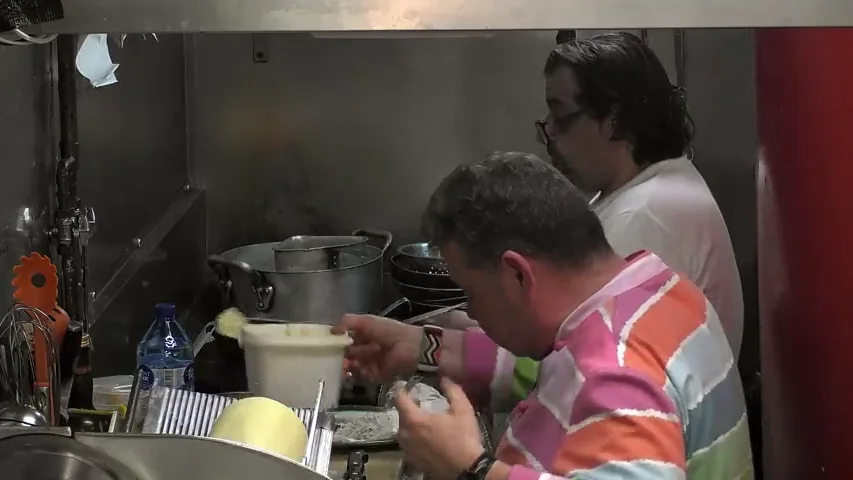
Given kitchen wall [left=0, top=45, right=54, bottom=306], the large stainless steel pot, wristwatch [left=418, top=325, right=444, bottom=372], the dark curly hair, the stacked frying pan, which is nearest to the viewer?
kitchen wall [left=0, top=45, right=54, bottom=306]

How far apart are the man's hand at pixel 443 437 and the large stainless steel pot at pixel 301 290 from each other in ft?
2.76

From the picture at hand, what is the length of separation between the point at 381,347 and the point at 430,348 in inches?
3.1

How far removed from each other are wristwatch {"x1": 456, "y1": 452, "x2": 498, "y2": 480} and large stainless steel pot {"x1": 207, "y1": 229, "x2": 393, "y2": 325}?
903 mm

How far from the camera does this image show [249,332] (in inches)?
52.0

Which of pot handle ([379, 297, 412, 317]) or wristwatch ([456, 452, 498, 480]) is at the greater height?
wristwatch ([456, 452, 498, 480])

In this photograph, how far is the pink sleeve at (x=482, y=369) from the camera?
1204 mm

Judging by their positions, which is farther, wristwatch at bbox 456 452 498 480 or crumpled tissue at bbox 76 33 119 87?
crumpled tissue at bbox 76 33 119 87

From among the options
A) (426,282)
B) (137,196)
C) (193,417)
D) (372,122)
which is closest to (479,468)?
(193,417)

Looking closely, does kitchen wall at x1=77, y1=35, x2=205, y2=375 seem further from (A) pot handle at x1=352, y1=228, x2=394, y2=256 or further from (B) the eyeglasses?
(B) the eyeglasses

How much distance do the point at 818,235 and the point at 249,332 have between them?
0.77 meters

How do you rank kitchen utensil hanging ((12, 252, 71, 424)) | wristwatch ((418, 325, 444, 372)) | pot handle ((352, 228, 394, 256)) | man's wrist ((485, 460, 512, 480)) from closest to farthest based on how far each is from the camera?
1. man's wrist ((485, 460, 512, 480))
2. kitchen utensil hanging ((12, 252, 71, 424))
3. wristwatch ((418, 325, 444, 372))
4. pot handle ((352, 228, 394, 256))

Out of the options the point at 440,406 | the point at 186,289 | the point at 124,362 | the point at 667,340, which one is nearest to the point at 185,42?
the point at 186,289

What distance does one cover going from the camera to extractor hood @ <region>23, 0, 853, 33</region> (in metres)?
0.68

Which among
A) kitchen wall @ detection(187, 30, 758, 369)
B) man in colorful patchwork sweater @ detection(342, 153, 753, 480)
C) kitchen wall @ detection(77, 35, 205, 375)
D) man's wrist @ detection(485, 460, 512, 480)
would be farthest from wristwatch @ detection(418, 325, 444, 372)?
kitchen wall @ detection(187, 30, 758, 369)
